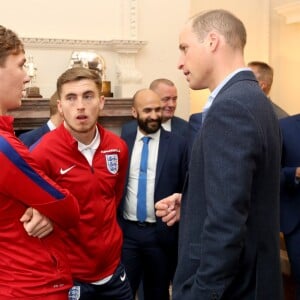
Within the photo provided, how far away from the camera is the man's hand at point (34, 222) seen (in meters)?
1.50

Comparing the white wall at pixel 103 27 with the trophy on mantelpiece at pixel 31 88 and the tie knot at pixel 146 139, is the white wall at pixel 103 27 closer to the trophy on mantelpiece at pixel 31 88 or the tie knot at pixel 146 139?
the trophy on mantelpiece at pixel 31 88

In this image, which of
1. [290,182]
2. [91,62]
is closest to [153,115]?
[290,182]

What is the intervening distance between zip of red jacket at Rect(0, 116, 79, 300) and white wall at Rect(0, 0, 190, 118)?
10.4 feet

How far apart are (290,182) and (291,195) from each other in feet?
0.33

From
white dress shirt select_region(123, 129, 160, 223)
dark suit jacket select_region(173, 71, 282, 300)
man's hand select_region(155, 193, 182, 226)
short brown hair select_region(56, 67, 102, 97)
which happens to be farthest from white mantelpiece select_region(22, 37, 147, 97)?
dark suit jacket select_region(173, 71, 282, 300)

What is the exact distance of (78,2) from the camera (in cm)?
466

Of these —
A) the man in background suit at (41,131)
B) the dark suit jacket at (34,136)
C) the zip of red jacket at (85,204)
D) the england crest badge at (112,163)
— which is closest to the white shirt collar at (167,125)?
the man in background suit at (41,131)

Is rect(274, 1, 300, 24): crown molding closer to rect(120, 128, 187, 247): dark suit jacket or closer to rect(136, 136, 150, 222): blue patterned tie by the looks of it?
rect(120, 128, 187, 247): dark suit jacket

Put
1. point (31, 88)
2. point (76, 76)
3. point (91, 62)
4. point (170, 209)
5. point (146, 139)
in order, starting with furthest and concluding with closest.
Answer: point (91, 62)
point (31, 88)
point (146, 139)
point (76, 76)
point (170, 209)

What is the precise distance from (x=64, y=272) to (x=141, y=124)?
146cm

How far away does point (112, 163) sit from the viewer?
2297 mm

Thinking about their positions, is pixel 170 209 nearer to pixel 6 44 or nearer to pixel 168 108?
pixel 6 44

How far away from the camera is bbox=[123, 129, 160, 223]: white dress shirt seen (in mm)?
2777

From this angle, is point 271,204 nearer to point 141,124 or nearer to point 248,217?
point 248,217
